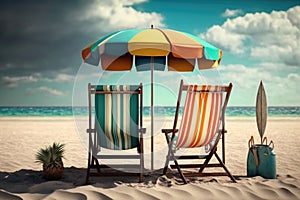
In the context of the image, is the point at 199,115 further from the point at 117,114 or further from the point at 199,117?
the point at 117,114

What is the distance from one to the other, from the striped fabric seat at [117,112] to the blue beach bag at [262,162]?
1423 millimetres

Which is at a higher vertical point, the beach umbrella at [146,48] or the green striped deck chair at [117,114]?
the beach umbrella at [146,48]

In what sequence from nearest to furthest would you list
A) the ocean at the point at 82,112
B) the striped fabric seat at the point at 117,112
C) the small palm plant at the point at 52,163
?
the striped fabric seat at the point at 117,112 → the small palm plant at the point at 52,163 → the ocean at the point at 82,112

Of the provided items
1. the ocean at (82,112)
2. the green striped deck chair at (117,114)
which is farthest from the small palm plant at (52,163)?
the ocean at (82,112)

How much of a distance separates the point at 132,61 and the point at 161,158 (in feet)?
5.15

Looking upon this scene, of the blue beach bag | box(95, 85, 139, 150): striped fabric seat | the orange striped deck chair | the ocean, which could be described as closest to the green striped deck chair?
box(95, 85, 139, 150): striped fabric seat

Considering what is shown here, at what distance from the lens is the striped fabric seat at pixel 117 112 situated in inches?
167

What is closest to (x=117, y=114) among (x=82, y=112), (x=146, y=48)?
(x=146, y=48)

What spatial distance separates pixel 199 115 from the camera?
13.8ft

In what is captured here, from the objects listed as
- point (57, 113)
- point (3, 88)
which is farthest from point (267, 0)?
point (3, 88)

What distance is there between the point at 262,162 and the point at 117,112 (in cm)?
181

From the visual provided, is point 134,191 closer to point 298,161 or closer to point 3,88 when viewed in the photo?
point 298,161

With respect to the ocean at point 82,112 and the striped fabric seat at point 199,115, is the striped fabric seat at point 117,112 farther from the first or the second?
the ocean at point 82,112

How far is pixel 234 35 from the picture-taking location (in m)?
31.1
